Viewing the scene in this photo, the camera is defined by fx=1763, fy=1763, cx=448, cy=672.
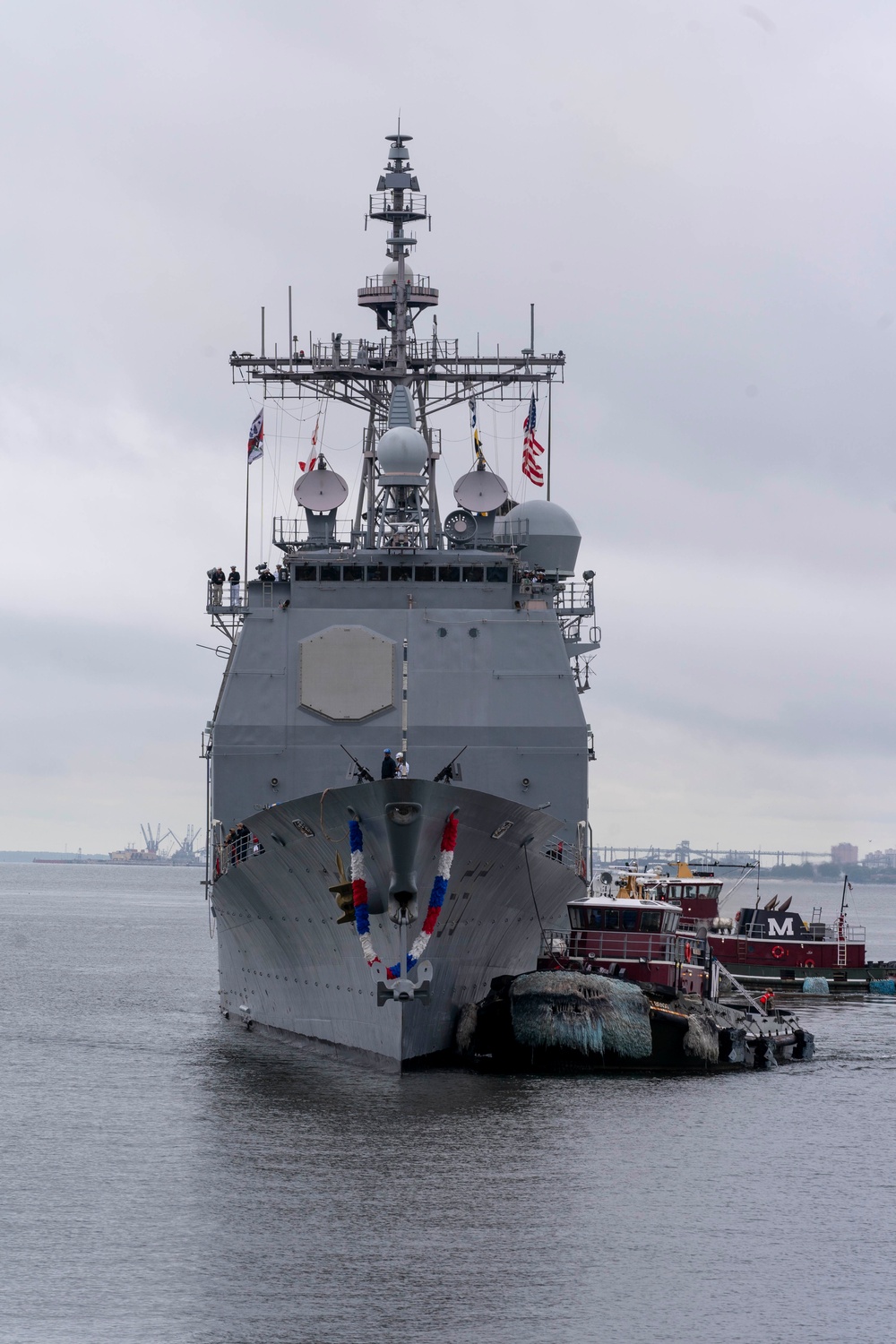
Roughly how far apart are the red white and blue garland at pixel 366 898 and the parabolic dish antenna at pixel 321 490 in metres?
9.67

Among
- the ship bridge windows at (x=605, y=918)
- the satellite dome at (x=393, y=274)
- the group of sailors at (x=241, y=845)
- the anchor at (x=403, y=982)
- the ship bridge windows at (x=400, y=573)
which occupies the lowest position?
the anchor at (x=403, y=982)

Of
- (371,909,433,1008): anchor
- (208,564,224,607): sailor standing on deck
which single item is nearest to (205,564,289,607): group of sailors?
(208,564,224,607): sailor standing on deck

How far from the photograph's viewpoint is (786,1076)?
28.5 m

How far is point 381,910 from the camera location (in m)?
23.3

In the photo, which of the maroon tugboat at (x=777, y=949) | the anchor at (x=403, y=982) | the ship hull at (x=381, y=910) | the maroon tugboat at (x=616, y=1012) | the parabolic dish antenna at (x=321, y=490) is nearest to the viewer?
the anchor at (x=403, y=982)

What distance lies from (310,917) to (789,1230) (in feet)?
31.2

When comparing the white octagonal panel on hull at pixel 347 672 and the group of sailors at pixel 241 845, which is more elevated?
the white octagonal panel on hull at pixel 347 672

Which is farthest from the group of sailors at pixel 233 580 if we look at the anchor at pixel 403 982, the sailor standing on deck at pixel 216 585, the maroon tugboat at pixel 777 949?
the maroon tugboat at pixel 777 949

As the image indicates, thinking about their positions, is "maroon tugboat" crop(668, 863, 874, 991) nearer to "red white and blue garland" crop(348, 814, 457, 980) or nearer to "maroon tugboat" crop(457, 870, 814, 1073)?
"maroon tugboat" crop(457, 870, 814, 1073)

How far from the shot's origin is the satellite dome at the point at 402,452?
3084cm

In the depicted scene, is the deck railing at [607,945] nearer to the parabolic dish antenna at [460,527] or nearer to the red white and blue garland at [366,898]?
the red white and blue garland at [366,898]

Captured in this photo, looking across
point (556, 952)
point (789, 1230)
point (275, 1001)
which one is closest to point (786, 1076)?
point (556, 952)

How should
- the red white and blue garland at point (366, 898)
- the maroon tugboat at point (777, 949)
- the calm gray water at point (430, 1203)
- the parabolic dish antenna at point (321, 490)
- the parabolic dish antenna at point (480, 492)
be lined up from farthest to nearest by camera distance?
the maroon tugboat at point (777, 949) → the parabolic dish antenna at point (480, 492) → the parabolic dish antenna at point (321, 490) → the red white and blue garland at point (366, 898) → the calm gray water at point (430, 1203)

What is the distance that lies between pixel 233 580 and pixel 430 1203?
49.5 ft
